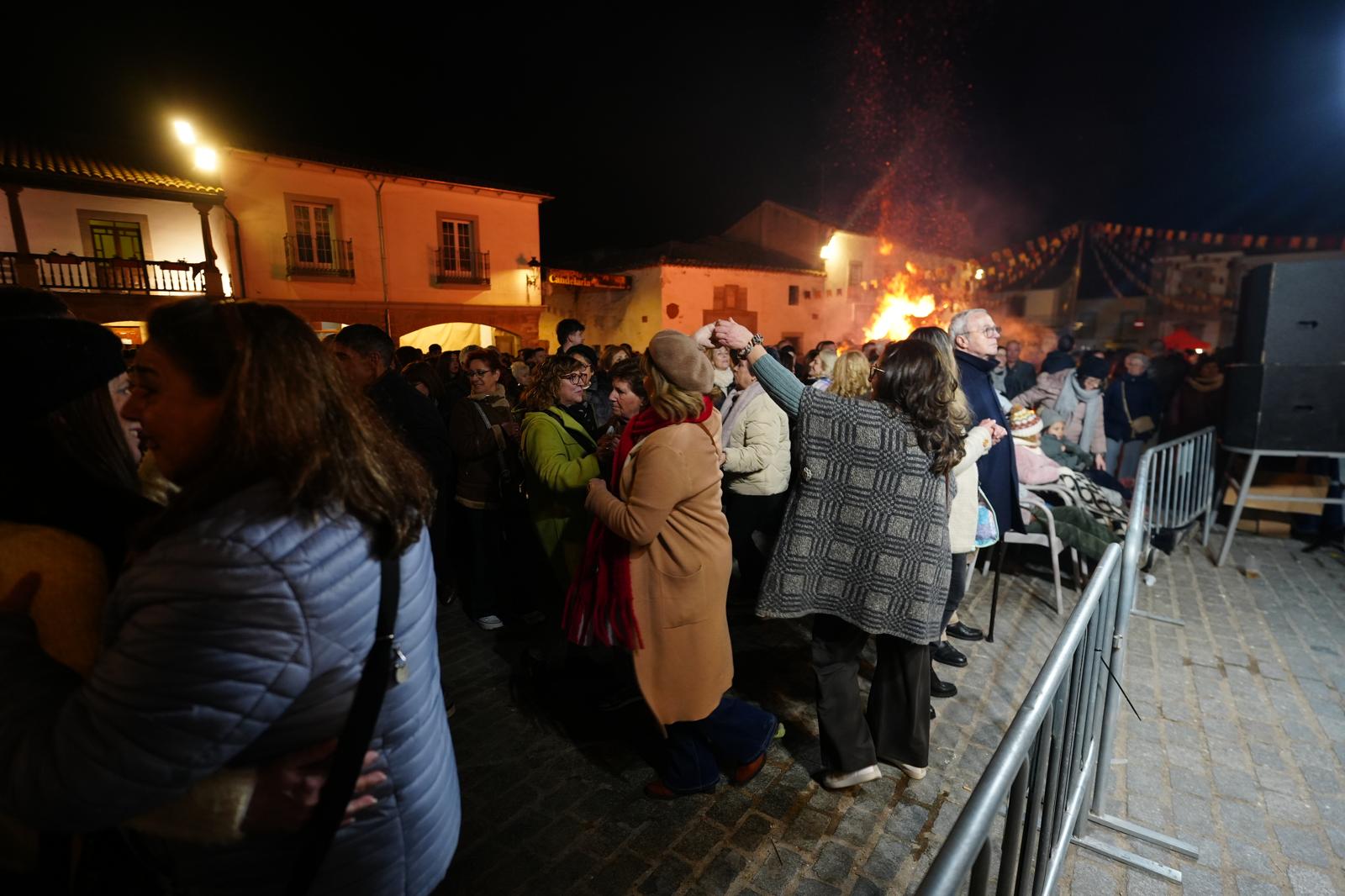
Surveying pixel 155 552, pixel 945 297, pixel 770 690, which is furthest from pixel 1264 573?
pixel 945 297

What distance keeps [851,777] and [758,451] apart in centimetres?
229

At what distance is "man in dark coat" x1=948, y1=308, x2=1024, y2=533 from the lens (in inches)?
Answer: 155

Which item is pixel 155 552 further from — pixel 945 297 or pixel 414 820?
pixel 945 297

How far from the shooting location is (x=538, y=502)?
13.3ft

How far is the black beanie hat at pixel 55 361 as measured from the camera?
4.31 feet

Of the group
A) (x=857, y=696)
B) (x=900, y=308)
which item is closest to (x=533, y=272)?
(x=900, y=308)

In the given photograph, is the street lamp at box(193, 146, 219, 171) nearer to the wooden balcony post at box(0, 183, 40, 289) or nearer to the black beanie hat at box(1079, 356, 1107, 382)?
the wooden balcony post at box(0, 183, 40, 289)

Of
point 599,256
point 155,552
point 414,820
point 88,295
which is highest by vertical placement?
point 599,256

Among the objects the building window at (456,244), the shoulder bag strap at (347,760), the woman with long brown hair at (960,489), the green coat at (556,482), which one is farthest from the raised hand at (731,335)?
the building window at (456,244)

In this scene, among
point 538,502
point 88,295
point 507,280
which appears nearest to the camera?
point 538,502

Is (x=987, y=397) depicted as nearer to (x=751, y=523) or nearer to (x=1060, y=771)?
(x=751, y=523)

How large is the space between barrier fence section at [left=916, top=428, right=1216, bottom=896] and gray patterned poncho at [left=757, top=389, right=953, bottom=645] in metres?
0.66

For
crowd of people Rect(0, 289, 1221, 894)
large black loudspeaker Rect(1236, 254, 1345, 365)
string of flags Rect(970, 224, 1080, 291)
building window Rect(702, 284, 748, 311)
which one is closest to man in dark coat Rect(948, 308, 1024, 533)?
crowd of people Rect(0, 289, 1221, 894)

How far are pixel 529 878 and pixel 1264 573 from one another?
7.17m
